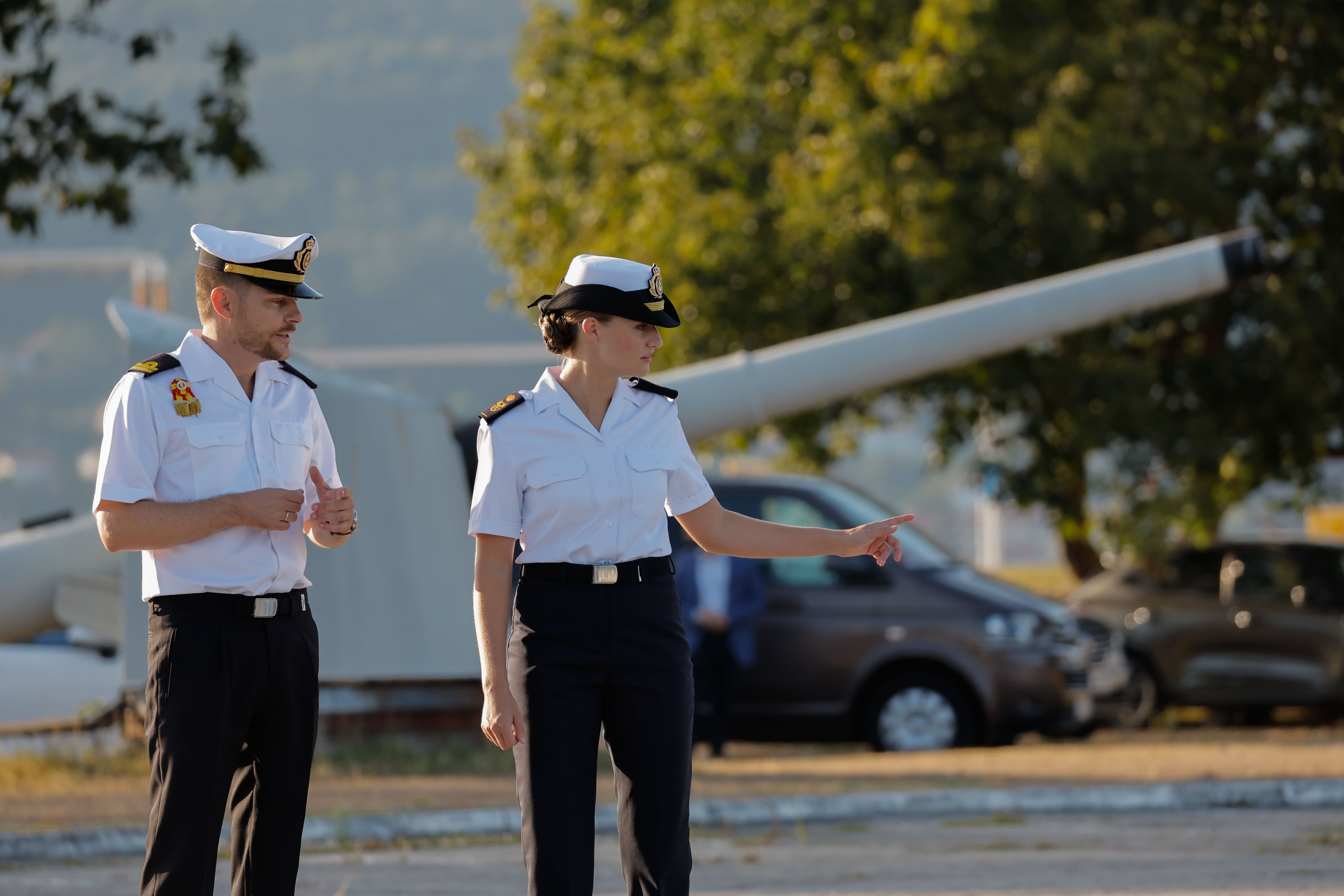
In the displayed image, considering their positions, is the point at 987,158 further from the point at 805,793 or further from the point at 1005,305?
the point at 805,793

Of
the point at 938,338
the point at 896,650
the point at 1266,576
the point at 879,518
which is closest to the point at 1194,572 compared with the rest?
the point at 1266,576

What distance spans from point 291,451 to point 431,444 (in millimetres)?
6669

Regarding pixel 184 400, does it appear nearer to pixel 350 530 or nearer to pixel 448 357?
pixel 350 530

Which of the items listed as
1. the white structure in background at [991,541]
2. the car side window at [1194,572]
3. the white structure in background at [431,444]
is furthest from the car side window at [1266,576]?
the white structure in background at [991,541]

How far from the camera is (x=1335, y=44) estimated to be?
1562 centimetres

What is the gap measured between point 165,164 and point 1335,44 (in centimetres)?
983

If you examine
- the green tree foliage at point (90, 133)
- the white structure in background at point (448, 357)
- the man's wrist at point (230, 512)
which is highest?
the white structure in background at point (448, 357)

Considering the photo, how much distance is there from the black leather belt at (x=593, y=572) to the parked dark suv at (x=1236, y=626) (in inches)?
462

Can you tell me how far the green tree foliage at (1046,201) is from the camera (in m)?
15.1

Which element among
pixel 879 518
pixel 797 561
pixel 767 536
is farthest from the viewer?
pixel 879 518

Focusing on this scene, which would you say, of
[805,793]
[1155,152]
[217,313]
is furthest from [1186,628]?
[217,313]

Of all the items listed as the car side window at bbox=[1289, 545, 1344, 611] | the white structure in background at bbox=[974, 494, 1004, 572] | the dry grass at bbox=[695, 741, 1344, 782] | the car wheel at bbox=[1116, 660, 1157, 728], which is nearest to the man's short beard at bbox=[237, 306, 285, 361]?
the dry grass at bbox=[695, 741, 1344, 782]

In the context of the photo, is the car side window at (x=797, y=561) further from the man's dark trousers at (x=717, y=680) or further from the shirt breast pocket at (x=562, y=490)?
the shirt breast pocket at (x=562, y=490)

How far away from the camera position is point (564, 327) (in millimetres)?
4059
